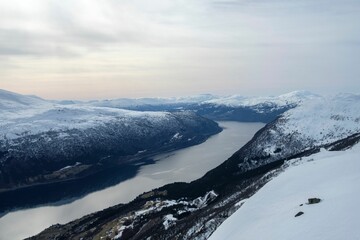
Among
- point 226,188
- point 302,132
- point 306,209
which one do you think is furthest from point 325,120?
point 306,209

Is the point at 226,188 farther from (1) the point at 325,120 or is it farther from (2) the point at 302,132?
(1) the point at 325,120

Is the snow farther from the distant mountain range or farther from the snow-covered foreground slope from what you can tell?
the snow-covered foreground slope

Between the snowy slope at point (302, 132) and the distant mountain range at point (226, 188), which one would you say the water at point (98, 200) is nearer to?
the distant mountain range at point (226, 188)

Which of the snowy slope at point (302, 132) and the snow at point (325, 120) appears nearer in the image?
the snowy slope at point (302, 132)

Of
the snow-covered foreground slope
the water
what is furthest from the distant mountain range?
the water

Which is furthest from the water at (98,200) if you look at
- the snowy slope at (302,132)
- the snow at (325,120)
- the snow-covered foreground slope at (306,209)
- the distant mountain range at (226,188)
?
the snow-covered foreground slope at (306,209)

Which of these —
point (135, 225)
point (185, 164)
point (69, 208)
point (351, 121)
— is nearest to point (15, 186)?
point (69, 208)
